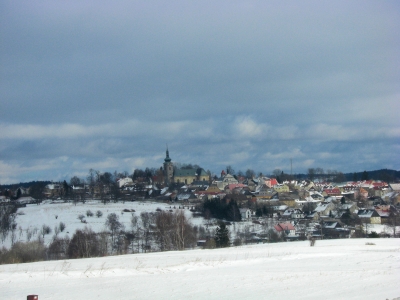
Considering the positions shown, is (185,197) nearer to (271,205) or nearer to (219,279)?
(271,205)

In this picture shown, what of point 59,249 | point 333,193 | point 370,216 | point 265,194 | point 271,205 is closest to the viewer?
point 59,249

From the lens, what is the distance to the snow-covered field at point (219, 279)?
50.4 feet

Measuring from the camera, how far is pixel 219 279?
1819cm

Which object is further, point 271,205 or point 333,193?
point 333,193

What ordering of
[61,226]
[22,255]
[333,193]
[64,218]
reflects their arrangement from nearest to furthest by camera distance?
1. [22,255]
2. [61,226]
3. [64,218]
4. [333,193]

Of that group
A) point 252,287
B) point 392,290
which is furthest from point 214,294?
point 392,290

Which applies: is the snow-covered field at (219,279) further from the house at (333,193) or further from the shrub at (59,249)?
the house at (333,193)

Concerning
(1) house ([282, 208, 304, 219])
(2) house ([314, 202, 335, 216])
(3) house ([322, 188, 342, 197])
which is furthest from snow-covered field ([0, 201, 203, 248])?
(3) house ([322, 188, 342, 197])

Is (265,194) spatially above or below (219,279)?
above

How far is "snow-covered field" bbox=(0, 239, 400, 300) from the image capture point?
15.4 meters

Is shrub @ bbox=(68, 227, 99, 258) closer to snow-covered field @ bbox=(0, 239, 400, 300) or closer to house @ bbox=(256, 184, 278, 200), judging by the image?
snow-covered field @ bbox=(0, 239, 400, 300)

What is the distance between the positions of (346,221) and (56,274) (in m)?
72.1

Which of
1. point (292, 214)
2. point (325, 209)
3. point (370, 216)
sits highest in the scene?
point (325, 209)

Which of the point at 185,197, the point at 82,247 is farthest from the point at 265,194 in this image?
the point at 82,247
